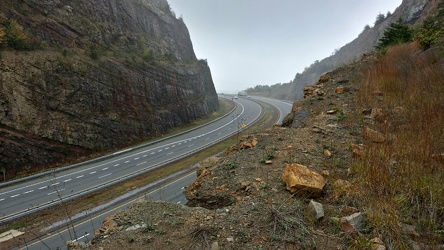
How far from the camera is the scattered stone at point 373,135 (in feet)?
18.7

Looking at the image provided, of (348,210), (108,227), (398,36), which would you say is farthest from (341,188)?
(398,36)

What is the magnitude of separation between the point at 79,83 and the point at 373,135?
33.5 m

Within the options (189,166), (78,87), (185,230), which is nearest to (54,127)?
(78,87)

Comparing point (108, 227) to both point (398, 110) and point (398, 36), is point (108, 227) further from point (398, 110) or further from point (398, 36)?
point (398, 36)

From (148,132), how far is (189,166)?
13.8 m

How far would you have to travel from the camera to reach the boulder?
15.4 ft

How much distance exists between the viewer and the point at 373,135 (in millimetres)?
5941

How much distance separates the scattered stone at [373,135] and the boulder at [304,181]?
5.59 feet

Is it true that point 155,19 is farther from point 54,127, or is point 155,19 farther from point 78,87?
point 54,127

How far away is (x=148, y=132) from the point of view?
39562 mm

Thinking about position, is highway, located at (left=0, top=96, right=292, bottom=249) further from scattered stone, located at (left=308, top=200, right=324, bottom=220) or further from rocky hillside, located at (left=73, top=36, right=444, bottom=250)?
scattered stone, located at (left=308, top=200, right=324, bottom=220)

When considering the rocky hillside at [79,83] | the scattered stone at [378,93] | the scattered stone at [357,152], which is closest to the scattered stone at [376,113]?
the scattered stone at [378,93]

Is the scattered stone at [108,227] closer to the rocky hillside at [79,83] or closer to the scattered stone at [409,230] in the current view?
the scattered stone at [409,230]

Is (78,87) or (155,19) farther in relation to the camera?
(155,19)
